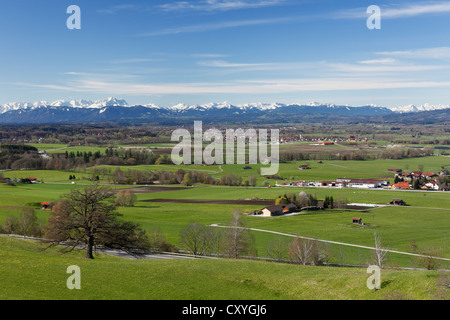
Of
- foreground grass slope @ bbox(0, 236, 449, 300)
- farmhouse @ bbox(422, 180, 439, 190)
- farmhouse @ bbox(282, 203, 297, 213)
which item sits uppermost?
foreground grass slope @ bbox(0, 236, 449, 300)

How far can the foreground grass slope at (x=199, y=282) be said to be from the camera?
18188 mm

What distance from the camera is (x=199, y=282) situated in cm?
2158

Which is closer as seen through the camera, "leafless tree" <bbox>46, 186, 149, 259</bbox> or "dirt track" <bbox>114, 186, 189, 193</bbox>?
"leafless tree" <bbox>46, 186, 149, 259</bbox>

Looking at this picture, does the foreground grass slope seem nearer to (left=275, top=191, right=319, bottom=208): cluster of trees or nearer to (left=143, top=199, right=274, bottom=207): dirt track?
(left=275, top=191, right=319, bottom=208): cluster of trees

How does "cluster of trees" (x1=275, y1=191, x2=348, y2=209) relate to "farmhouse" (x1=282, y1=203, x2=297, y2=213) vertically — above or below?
above

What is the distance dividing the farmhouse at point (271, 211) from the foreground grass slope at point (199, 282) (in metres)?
46.2

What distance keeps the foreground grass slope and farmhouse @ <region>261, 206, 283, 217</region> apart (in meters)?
46.2

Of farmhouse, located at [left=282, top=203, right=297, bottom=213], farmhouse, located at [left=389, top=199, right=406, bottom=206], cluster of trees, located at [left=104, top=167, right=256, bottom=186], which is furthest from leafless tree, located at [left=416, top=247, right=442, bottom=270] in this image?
cluster of trees, located at [left=104, top=167, right=256, bottom=186]

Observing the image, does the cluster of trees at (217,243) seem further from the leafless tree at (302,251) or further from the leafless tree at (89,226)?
the leafless tree at (89,226)

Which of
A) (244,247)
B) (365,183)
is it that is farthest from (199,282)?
(365,183)

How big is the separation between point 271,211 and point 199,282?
168 ft

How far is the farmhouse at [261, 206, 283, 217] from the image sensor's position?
71.8m
